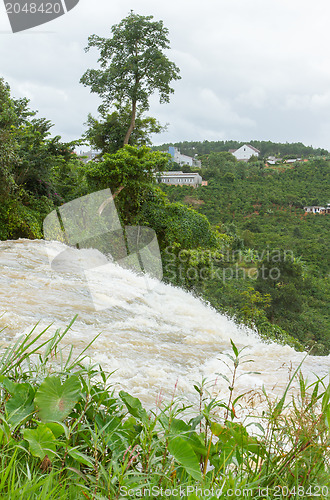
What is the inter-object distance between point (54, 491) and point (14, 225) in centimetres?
873

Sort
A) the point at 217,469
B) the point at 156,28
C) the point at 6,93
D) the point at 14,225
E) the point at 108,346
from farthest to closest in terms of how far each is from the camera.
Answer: the point at 156,28 → the point at 6,93 → the point at 14,225 → the point at 108,346 → the point at 217,469

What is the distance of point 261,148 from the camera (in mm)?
59562

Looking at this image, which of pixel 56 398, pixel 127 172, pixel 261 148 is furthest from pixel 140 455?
pixel 261 148

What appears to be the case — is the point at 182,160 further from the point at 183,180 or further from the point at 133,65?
the point at 133,65

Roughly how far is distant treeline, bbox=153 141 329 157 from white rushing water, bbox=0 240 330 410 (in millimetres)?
45929

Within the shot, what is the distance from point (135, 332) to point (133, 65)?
1065 cm

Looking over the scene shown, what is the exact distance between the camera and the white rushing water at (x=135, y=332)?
2.92 m

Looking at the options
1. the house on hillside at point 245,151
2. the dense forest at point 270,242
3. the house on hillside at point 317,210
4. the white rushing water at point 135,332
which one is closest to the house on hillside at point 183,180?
the dense forest at point 270,242

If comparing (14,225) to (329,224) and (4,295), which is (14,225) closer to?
(4,295)

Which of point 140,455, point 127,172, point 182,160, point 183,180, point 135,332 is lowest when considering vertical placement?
point 135,332

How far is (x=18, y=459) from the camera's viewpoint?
3.35 feet

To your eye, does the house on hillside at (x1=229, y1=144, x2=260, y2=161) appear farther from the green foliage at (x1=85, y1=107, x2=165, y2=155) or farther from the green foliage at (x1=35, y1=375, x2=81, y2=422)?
the green foliage at (x1=35, y1=375, x2=81, y2=422)

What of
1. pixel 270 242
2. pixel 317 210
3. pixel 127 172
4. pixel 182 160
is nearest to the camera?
pixel 127 172

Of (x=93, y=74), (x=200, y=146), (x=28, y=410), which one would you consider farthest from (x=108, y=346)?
(x=200, y=146)
